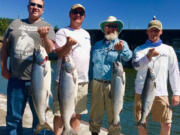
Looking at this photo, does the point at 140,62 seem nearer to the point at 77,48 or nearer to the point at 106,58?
the point at 106,58

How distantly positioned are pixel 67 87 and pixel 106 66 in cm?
105

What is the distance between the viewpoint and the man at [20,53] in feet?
13.5

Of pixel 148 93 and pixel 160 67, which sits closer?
pixel 148 93

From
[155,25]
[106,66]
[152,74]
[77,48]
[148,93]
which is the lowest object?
[148,93]

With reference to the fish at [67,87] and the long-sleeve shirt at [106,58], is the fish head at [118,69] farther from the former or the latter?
the fish at [67,87]

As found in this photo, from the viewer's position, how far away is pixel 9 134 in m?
4.27

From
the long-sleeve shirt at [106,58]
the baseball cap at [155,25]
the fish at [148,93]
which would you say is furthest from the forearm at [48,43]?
the baseball cap at [155,25]

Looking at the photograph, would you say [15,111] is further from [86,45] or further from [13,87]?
[86,45]

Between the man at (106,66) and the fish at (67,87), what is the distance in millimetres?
864

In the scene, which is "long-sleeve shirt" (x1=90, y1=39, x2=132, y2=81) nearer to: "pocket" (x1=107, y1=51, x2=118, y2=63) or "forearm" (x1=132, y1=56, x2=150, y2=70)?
"pocket" (x1=107, y1=51, x2=118, y2=63)

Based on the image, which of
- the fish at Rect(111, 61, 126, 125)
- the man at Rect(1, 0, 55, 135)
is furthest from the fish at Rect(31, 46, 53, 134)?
the fish at Rect(111, 61, 126, 125)

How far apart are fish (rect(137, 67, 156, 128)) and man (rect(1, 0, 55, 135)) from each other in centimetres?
186

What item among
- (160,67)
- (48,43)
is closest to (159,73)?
(160,67)

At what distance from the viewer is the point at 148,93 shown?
14.3ft
